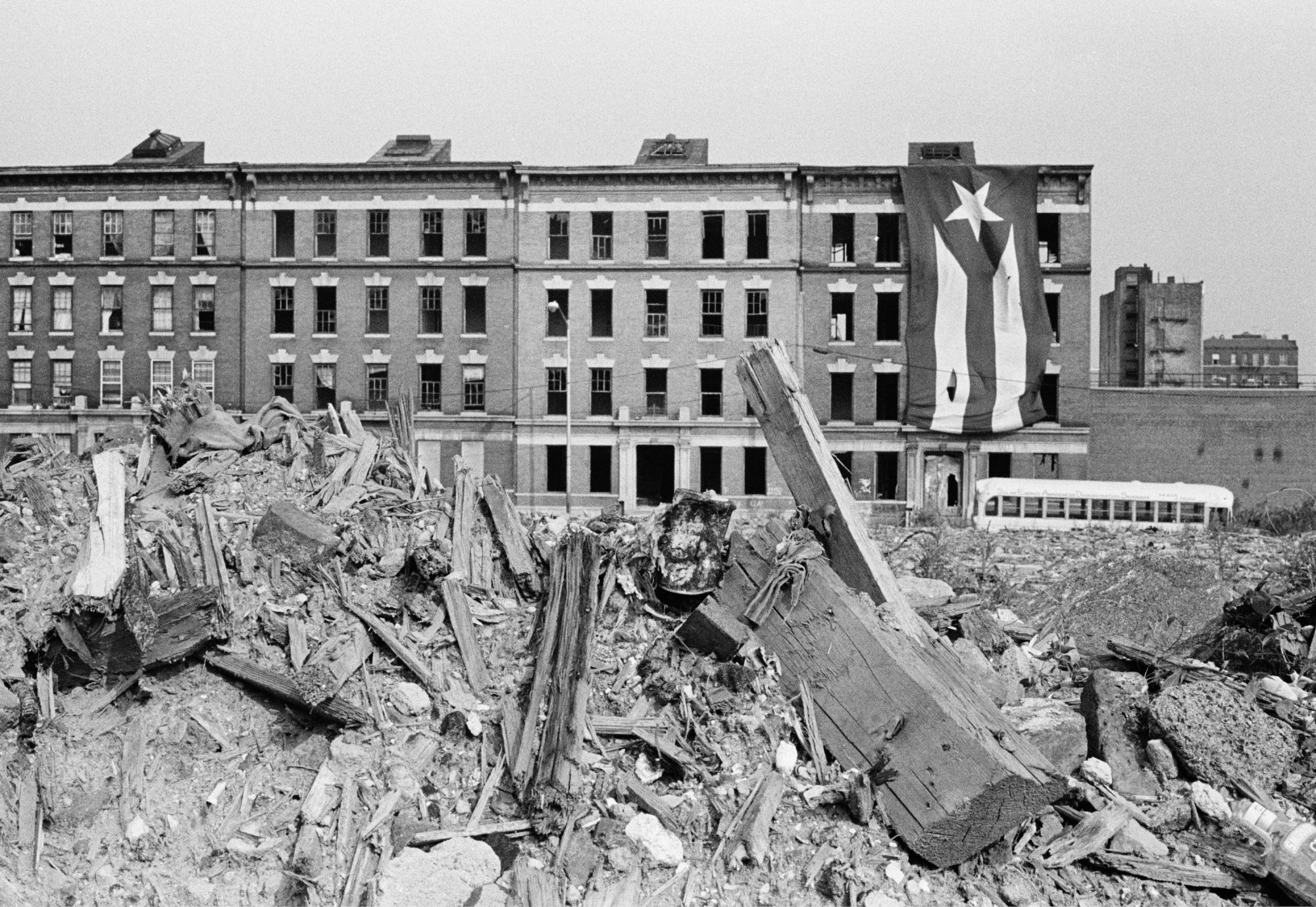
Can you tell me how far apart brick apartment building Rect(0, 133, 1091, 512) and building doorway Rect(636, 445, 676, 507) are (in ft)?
0.26

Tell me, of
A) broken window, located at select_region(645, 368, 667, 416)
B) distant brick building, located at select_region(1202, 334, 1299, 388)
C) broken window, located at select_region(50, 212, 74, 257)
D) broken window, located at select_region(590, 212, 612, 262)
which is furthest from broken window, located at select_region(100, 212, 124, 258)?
distant brick building, located at select_region(1202, 334, 1299, 388)

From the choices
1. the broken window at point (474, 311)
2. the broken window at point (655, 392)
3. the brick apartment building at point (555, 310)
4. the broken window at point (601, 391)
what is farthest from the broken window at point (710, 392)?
the broken window at point (474, 311)

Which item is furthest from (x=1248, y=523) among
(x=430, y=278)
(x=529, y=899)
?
(x=529, y=899)

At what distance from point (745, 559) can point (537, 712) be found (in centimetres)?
183

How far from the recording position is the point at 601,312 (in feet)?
124

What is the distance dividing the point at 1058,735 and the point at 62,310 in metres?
41.0

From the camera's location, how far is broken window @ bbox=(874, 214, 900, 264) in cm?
3684

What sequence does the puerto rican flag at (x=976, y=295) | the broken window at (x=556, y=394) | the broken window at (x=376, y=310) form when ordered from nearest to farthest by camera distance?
the puerto rican flag at (x=976, y=295)
the broken window at (x=556, y=394)
the broken window at (x=376, y=310)

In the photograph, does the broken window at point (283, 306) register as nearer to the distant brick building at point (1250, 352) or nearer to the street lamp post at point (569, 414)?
the street lamp post at point (569, 414)

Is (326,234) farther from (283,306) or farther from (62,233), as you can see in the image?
(62,233)

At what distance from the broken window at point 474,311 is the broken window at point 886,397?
1443 cm

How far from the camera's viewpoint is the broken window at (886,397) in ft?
121

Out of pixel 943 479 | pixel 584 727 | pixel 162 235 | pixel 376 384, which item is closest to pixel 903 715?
pixel 584 727

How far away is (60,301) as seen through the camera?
3869 cm
